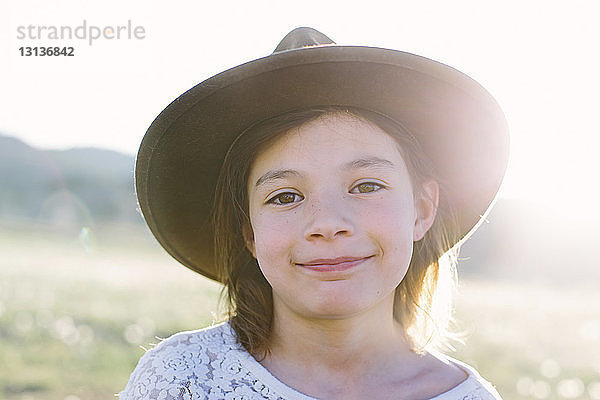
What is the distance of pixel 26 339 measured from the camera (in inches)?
299

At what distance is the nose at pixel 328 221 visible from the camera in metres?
2.96

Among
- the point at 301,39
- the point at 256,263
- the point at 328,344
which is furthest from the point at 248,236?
the point at 301,39

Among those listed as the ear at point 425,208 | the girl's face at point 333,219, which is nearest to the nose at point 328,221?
the girl's face at point 333,219

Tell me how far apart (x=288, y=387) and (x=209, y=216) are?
37.4 inches

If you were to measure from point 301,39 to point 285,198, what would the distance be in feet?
2.08

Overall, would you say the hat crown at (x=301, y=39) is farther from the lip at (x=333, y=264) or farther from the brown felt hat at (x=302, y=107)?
the lip at (x=333, y=264)

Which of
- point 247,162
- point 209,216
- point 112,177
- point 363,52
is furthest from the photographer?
point 112,177

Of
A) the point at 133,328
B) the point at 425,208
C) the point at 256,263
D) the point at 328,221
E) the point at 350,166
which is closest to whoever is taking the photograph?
the point at 328,221

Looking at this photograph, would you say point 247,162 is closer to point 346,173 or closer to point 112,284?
point 346,173

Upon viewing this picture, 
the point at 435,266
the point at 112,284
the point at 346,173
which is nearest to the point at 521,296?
the point at 112,284

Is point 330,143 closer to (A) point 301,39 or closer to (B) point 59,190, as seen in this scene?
(A) point 301,39

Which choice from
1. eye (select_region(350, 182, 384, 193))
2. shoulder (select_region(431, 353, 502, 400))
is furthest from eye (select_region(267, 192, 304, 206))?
shoulder (select_region(431, 353, 502, 400))

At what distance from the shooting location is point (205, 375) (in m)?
3.06

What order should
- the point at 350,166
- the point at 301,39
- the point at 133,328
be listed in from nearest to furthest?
the point at 350,166 → the point at 301,39 → the point at 133,328
